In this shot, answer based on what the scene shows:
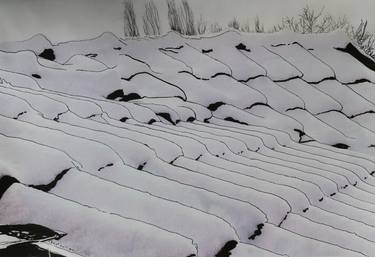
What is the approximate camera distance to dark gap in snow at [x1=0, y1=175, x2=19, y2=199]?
0.93 meters

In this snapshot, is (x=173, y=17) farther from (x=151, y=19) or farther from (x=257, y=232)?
(x=257, y=232)

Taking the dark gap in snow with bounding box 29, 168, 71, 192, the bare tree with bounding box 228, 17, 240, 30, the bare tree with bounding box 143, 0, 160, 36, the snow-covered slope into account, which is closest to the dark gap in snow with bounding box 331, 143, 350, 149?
the snow-covered slope

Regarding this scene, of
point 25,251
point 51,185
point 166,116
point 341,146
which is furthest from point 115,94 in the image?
point 341,146

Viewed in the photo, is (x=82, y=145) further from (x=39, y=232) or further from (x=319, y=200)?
(x=319, y=200)

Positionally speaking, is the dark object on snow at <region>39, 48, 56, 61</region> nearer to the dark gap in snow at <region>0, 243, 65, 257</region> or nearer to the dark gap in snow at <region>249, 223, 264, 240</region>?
the dark gap in snow at <region>0, 243, 65, 257</region>

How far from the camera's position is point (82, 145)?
100cm

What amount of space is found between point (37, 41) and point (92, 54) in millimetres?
97

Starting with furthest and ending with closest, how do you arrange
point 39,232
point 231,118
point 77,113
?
point 231,118, point 77,113, point 39,232

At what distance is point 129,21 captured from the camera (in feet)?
3.53

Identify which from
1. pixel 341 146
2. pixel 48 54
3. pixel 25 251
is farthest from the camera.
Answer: pixel 341 146

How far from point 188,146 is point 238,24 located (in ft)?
0.84

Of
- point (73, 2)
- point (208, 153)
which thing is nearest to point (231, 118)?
point (208, 153)

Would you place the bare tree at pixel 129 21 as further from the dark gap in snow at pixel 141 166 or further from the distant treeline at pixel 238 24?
the dark gap in snow at pixel 141 166

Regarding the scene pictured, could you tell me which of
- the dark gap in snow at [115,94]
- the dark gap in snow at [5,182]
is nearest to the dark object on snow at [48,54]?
the dark gap in snow at [115,94]
